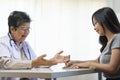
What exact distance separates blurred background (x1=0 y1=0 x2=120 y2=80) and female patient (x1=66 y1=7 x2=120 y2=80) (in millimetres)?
1183

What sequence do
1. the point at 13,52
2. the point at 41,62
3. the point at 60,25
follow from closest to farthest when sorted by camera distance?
the point at 41,62
the point at 13,52
the point at 60,25

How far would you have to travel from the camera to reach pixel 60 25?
3049 millimetres

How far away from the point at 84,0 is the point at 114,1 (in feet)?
1.41

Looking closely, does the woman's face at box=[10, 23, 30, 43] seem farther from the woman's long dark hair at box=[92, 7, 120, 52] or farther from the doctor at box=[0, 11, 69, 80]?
the woman's long dark hair at box=[92, 7, 120, 52]

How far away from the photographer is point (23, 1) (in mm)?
2945

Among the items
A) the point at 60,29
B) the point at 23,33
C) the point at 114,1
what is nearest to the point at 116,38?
the point at 23,33

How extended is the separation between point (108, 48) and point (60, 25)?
136 centimetres

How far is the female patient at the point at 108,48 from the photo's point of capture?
5.36 feet

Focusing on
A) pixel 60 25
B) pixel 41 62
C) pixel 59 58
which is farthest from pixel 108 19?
pixel 60 25

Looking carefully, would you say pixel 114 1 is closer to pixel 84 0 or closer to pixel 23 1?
pixel 84 0

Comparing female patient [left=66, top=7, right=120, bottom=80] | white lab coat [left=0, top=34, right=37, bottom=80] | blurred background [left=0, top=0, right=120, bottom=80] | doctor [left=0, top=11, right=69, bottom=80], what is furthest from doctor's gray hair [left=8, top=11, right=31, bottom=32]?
A: blurred background [left=0, top=0, right=120, bottom=80]

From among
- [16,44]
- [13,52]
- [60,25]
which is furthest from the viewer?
[60,25]

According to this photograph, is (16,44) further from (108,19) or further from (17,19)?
(108,19)

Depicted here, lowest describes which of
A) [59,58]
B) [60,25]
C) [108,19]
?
[59,58]
